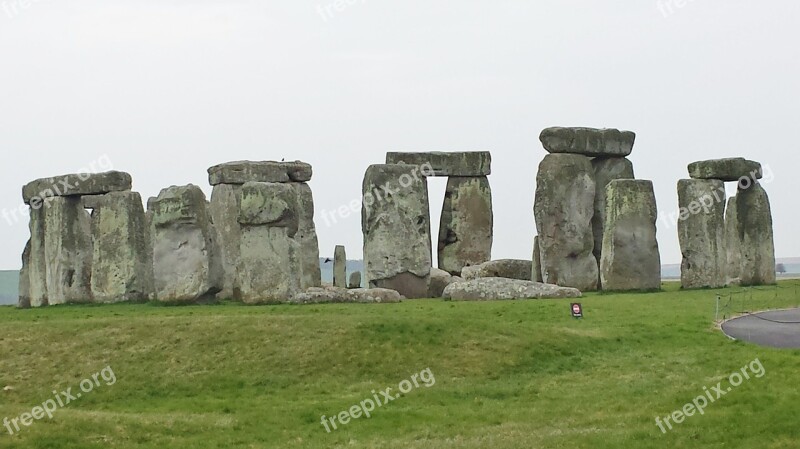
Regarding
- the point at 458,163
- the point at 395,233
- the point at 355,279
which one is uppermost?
the point at 458,163

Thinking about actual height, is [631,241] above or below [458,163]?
below

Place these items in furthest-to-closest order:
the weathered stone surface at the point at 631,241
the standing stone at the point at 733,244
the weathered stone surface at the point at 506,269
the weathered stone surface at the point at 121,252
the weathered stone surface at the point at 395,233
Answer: the weathered stone surface at the point at 506,269 → the standing stone at the point at 733,244 → the weathered stone surface at the point at 631,241 → the weathered stone surface at the point at 395,233 → the weathered stone surface at the point at 121,252

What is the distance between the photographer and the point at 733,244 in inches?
1652

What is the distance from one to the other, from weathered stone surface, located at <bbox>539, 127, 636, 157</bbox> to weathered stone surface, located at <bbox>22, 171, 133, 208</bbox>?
12.5 meters

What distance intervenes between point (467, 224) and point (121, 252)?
14738mm

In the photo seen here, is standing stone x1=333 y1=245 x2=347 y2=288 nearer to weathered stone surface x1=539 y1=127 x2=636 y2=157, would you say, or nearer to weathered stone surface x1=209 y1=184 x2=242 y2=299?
weathered stone surface x1=209 y1=184 x2=242 y2=299

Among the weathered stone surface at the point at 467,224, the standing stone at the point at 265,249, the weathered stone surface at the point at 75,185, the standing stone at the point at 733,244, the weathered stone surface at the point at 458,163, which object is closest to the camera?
the standing stone at the point at 265,249

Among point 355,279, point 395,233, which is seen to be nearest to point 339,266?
point 355,279

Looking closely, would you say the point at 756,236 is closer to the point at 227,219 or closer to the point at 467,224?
the point at 467,224

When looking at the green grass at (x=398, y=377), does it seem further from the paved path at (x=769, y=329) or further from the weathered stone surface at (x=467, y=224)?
the weathered stone surface at (x=467, y=224)

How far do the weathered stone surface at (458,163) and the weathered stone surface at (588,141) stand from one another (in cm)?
679

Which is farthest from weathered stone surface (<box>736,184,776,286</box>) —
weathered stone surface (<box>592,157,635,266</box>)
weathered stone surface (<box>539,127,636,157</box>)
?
weathered stone surface (<box>539,127,636,157</box>)

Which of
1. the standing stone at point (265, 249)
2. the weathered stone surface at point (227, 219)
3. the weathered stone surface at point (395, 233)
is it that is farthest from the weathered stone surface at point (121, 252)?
the weathered stone surface at point (395, 233)

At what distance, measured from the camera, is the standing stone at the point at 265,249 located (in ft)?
113
